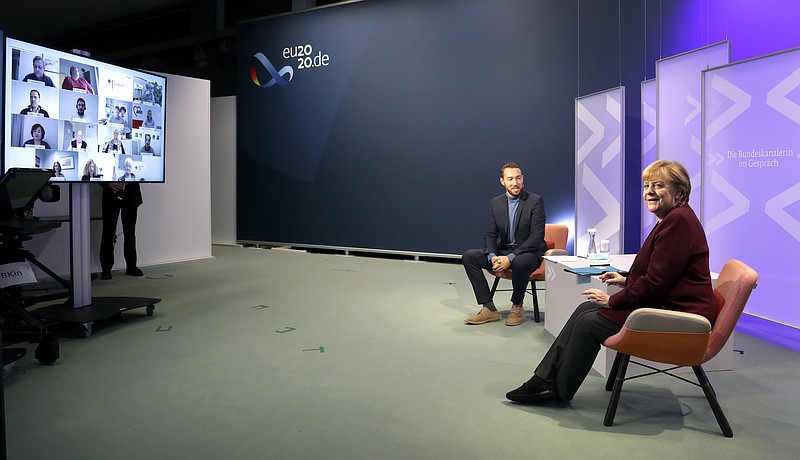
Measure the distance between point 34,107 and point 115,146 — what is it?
2.28 ft

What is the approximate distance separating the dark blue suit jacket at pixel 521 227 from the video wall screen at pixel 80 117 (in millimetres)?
2797

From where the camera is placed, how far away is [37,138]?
3920mm

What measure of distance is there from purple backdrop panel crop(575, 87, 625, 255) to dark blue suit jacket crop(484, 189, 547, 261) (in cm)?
136

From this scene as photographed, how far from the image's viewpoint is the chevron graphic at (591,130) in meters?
6.23

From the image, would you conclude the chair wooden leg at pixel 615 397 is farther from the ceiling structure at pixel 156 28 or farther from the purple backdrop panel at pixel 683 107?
the ceiling structure at pixel 156 28

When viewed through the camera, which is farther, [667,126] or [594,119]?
[594,119]

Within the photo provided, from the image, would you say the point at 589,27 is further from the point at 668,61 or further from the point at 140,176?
the point at 140,176

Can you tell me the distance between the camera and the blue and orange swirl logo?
381 inches

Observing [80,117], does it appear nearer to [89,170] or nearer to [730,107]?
[89,170]

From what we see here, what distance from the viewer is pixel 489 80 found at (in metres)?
7.91

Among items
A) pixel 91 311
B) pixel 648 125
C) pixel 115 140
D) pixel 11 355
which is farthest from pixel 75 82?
pixel 648 125

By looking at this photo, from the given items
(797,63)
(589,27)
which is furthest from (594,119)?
(797,63)

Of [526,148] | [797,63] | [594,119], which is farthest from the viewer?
[526,148]

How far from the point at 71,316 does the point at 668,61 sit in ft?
17.0
